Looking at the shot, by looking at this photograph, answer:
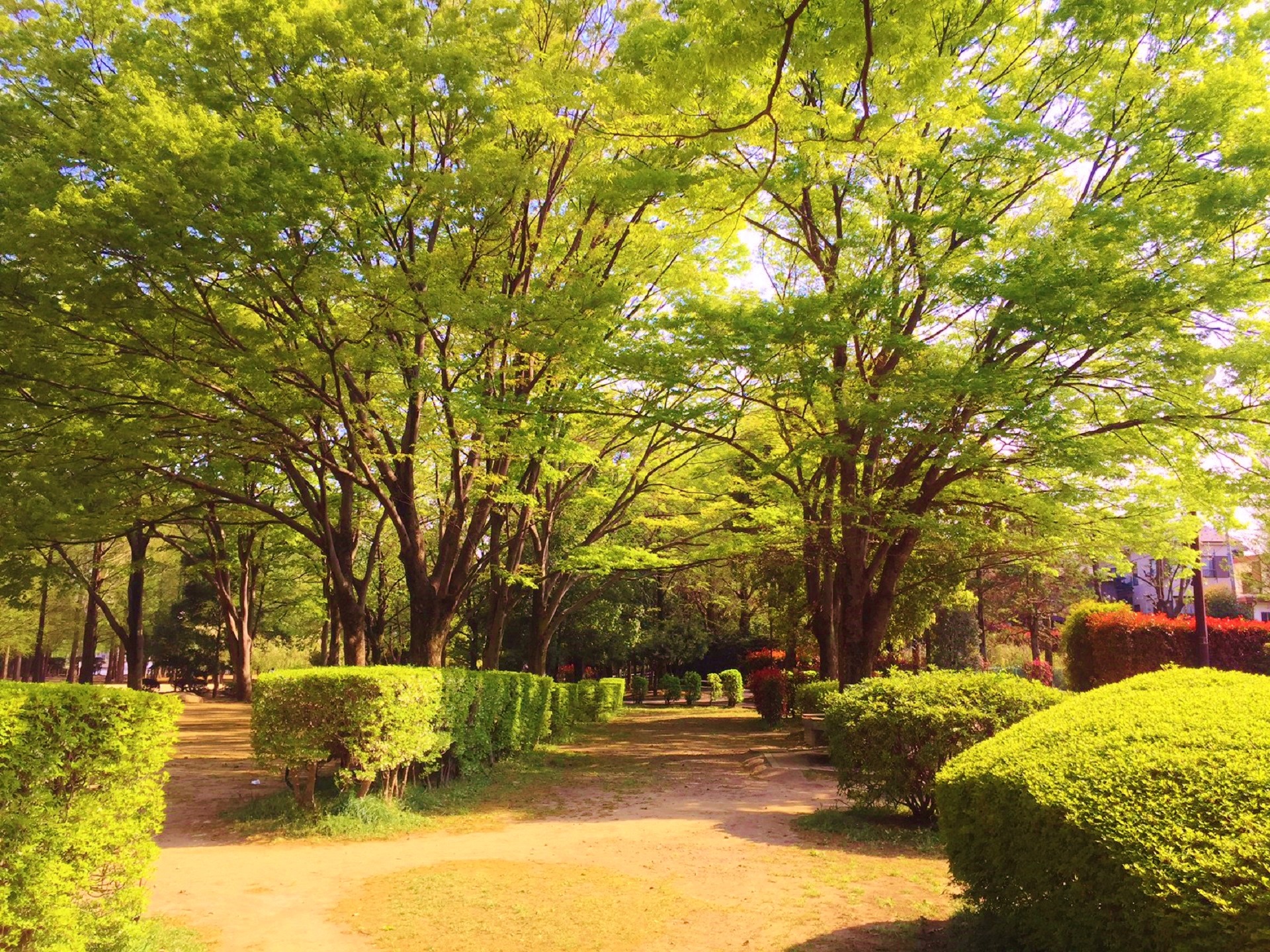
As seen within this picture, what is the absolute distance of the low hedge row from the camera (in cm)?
1961

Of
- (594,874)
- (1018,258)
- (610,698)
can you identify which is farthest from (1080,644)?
(594,874)

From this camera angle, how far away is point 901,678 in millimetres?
8742

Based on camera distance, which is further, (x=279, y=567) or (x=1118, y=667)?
(x=279, y=567)

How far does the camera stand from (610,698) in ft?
82.9

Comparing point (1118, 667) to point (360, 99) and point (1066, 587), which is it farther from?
point (360, 99)

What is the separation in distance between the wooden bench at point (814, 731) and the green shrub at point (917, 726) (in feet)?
20.0

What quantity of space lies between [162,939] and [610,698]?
21.4 meters

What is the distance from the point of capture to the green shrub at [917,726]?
7.58m

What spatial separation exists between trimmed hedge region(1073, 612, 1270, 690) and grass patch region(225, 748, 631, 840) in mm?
14448

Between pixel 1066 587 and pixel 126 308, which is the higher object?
pixel 126 308

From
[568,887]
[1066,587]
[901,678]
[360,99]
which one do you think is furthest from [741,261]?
[1066,587]

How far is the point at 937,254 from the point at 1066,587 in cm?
2808

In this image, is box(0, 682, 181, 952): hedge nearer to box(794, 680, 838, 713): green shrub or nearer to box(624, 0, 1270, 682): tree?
box(624, 0, 1270, 682): tree

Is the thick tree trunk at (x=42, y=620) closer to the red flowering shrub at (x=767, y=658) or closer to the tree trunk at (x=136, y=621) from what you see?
the tree trunk at (x=136, y=621)
